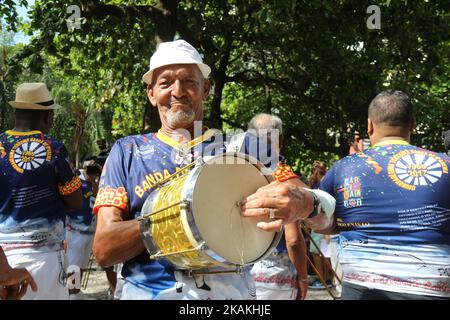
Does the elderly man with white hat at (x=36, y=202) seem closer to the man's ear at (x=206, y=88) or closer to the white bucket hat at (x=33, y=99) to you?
the white bucket hat at (x=33, y=99)

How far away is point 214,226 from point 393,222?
1424mm

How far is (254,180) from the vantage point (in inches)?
78.2

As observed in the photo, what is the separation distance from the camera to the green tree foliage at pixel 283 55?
7.14 metres

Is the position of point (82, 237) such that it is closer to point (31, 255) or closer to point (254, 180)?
point (31, 255)

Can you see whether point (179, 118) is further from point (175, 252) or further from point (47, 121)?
point (47, 121)

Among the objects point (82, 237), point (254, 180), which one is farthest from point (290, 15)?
point (254, 180)

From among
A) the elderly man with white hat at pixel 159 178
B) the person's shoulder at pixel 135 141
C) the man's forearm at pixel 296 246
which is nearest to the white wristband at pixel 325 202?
the elderly man with white hat at pixel 159 178

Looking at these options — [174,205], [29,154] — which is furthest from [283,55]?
[174,205]

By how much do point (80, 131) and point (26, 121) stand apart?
69.1ft

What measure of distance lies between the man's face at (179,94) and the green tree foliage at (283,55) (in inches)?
168

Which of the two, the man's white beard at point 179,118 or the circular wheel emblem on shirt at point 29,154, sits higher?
the man's white beard at point 179,118

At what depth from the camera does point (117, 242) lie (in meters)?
2.04

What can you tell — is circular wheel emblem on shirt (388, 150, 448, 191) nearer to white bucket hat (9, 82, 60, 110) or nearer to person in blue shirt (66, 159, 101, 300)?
white bucket hat (9, 82, 60, 110)

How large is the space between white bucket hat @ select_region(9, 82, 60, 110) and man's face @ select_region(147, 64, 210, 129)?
5.99 feet
